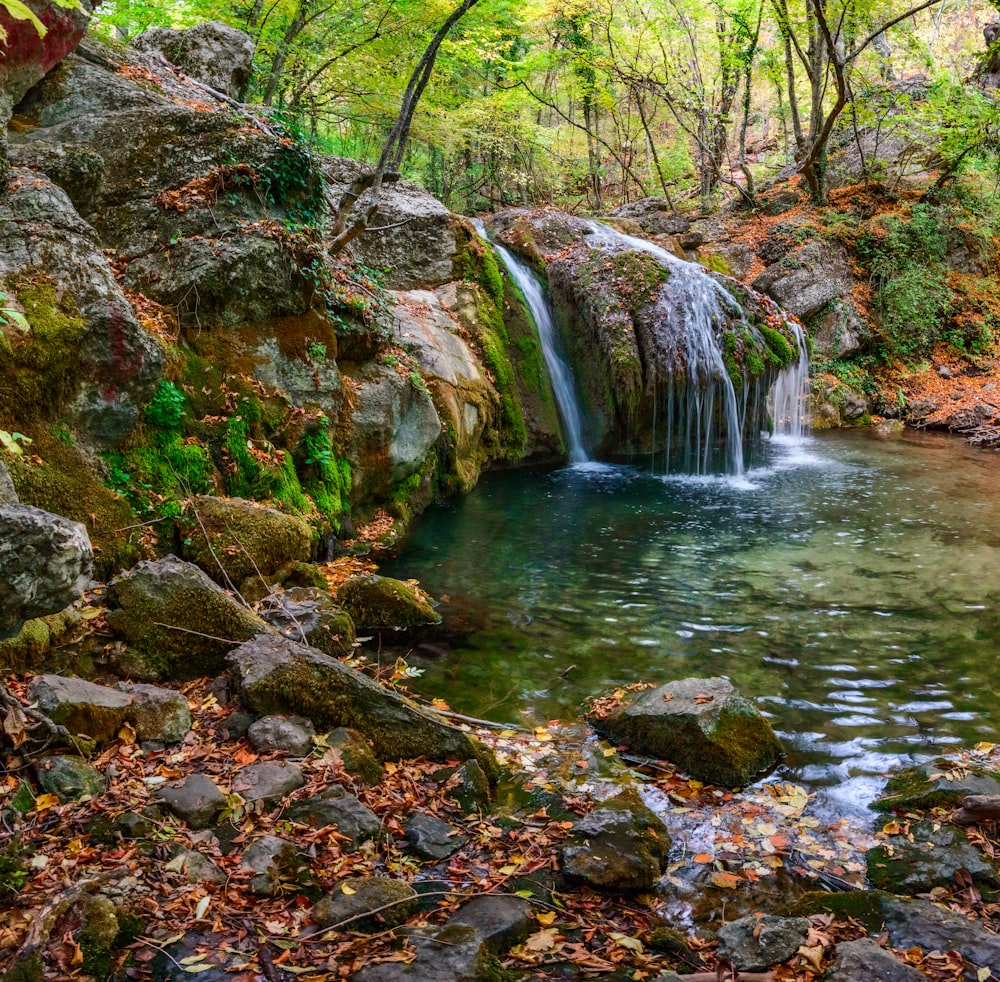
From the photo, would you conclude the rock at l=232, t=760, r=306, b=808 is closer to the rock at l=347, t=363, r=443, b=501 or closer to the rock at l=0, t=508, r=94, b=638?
the rock at l=0, t=508, r=94, b=638

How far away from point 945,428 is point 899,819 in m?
14.7

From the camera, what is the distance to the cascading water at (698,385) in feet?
41.5

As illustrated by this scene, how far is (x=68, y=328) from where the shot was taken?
4.98 metres

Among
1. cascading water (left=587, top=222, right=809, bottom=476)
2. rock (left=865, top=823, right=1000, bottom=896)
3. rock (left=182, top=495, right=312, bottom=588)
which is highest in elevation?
cascading water (left=587, top=222, right=809, bottom=476)

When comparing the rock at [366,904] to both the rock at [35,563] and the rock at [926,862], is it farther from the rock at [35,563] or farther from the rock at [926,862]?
the rock at [926,862]

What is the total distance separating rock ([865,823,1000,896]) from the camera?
10.2 feet

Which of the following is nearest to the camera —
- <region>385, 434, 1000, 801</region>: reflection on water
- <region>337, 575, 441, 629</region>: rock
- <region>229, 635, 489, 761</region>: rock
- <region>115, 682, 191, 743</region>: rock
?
<region>115, 682, 191, 743</region>: rock

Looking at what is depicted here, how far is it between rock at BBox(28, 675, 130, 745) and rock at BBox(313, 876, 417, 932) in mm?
1436

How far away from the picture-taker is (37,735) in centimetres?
314

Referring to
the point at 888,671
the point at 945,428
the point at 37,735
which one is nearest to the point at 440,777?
the point at 37,735

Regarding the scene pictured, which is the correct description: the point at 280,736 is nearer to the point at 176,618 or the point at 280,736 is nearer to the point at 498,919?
the point at 176,618

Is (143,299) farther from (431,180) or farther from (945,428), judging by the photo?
(431,180)

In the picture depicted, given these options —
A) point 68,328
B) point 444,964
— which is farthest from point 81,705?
point 68,328

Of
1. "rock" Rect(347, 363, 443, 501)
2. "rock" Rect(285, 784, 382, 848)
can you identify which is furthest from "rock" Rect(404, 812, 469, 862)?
"rock" Rect(347, 363, 443, 501)
